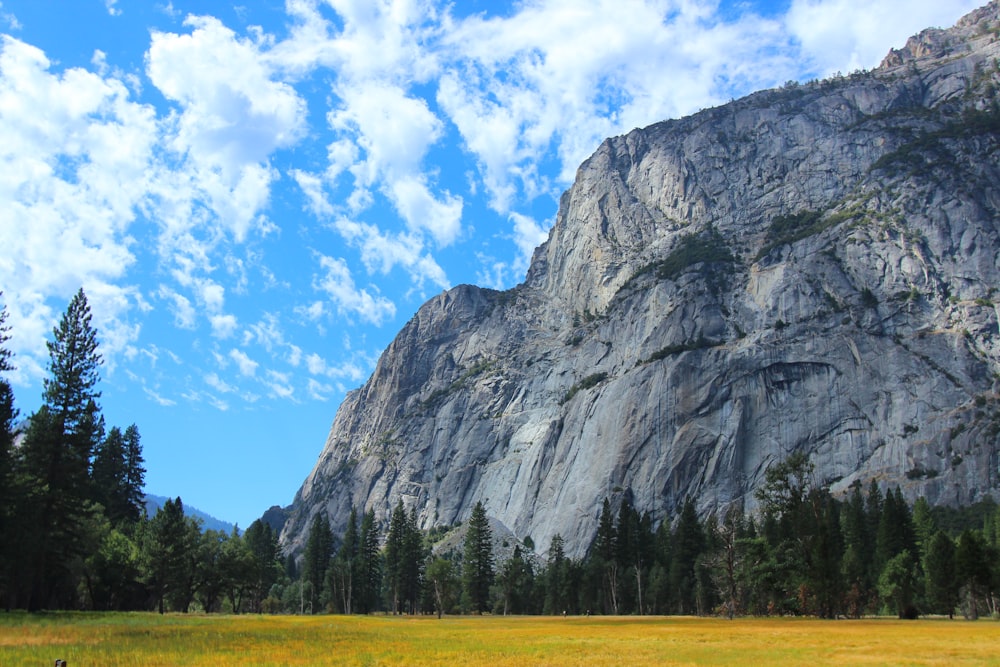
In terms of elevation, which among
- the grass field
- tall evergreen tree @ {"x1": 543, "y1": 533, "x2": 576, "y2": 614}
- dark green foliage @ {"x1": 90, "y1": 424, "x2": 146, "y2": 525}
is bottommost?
tall evergreen tree @ {"x1": 543, "y1": 533, "x2": 576, "y2": 614}

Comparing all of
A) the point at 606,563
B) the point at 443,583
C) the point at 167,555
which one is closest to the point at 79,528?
the point at 167,555

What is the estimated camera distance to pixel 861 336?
178750 mm

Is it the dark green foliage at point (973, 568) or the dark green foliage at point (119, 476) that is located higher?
the dark green foliage at point (119, 476)

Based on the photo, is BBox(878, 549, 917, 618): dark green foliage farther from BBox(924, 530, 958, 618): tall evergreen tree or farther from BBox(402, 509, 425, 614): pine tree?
BBox(402, 509, 425, 614): pine tree

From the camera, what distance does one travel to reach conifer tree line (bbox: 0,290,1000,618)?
2077 inches

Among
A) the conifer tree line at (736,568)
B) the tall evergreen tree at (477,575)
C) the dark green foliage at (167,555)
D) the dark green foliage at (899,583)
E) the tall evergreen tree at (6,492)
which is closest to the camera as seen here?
the tall evergreen tree at (6,492)

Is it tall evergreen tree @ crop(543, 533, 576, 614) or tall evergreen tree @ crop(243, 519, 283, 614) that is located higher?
tall evergreen tree @ crop(243, 519, 283, 614)

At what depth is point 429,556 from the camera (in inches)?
6206

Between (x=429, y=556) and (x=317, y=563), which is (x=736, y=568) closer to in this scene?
(x=317, y=563)

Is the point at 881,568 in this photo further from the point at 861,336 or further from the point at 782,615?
the point at 861,336

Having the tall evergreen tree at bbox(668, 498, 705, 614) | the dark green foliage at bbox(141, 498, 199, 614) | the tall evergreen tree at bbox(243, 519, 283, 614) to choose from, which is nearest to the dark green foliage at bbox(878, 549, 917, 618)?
the tall evergreen tree at bbox(668, 498, 705, 614)

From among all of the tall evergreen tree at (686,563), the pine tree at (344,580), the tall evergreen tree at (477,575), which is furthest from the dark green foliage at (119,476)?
the tall evergreen tree at (686,563)

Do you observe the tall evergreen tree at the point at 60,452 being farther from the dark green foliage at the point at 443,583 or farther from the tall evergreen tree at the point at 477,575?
the tall evergreen tree at the point at 477,575

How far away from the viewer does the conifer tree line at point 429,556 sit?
5275 centimetres
